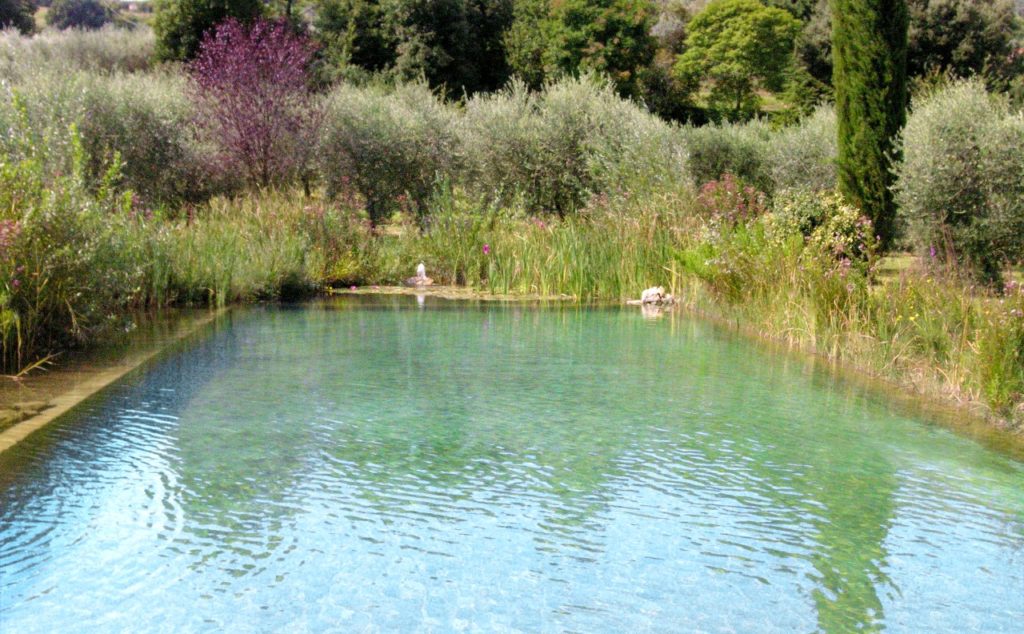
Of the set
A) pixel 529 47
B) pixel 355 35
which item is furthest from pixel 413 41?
pixel 529 47

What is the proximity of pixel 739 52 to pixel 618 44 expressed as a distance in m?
7.33

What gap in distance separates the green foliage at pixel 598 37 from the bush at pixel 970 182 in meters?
29.9

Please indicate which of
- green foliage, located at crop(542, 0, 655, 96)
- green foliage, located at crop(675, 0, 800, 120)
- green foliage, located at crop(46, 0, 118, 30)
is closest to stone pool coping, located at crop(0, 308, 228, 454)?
green foliage, located at crop(542, 0, 655, 96)

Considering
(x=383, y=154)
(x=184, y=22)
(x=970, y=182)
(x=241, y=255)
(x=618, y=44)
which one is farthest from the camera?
(x=618, y=44)

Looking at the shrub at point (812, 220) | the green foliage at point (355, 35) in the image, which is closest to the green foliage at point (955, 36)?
the green foliage at point (355, 35)

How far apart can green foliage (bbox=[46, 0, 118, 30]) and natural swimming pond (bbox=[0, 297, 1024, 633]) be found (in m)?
62.2

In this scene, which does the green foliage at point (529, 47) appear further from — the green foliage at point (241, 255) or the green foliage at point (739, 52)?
the green foliage at point (241, 255)

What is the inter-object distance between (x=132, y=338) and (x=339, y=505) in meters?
5.23

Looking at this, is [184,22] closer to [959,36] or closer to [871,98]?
[959,36]

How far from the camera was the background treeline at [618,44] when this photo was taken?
34.9 metres

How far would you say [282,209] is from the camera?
13992 millimetres

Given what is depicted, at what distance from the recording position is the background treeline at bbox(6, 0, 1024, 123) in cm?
3494

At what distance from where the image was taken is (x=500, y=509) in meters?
4.42

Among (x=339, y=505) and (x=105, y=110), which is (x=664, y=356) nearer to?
(x=339, y=505)
